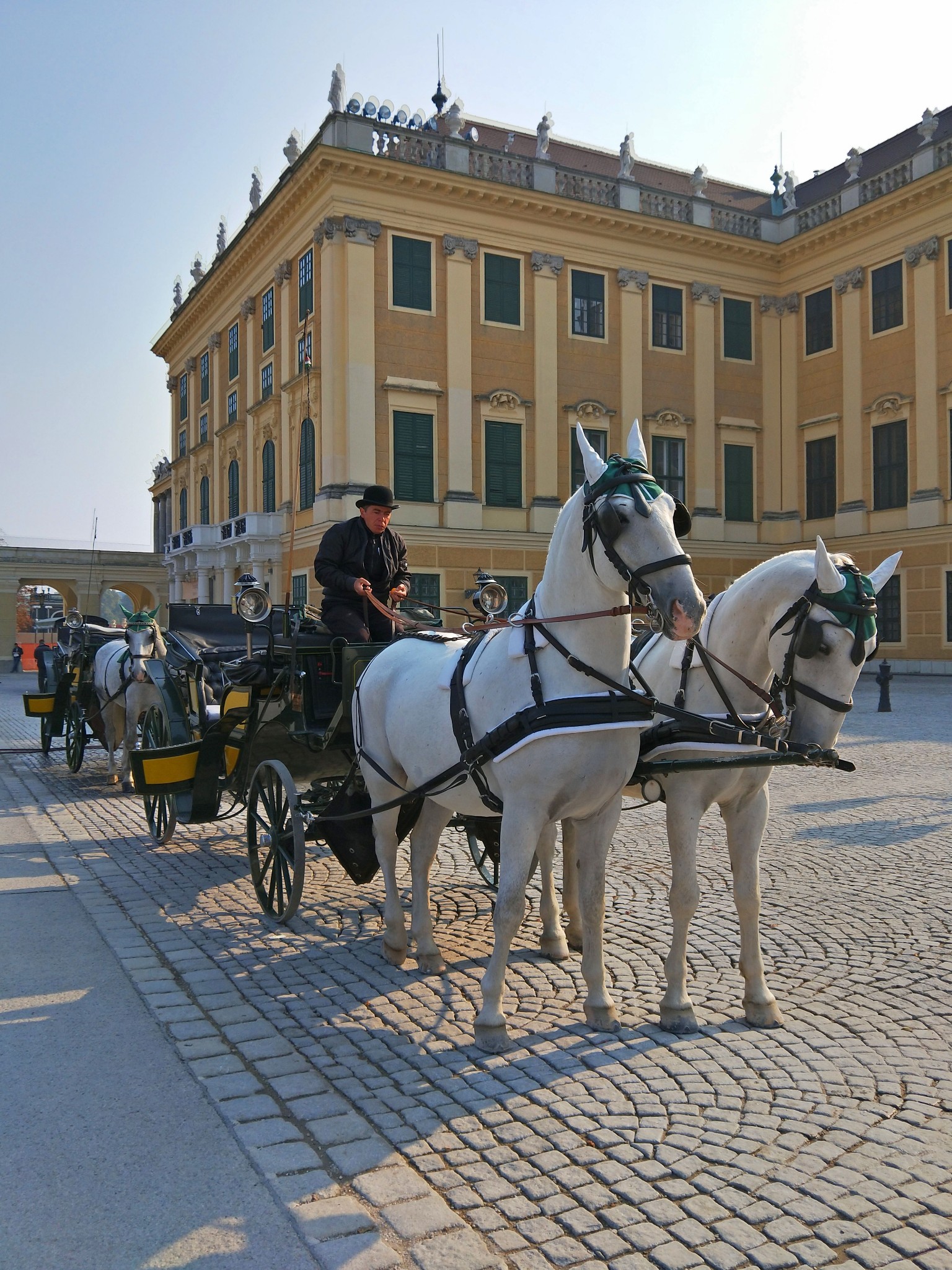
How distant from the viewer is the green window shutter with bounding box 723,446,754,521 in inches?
1208

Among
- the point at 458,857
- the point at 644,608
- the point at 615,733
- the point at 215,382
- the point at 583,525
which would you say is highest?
the point at 215,382

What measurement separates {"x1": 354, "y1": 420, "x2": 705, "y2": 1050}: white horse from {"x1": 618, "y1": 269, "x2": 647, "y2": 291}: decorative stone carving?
26355 millimetres

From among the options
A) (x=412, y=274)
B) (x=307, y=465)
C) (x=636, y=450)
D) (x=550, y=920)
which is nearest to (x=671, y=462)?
(x=412, y=274)

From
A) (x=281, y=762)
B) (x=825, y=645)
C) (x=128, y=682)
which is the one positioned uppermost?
(x=825, y=645)

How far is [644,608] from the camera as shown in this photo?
3773 millimetres

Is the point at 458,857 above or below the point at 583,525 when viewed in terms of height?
below

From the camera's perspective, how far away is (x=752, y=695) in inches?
164

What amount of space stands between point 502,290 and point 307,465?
23.2 ft

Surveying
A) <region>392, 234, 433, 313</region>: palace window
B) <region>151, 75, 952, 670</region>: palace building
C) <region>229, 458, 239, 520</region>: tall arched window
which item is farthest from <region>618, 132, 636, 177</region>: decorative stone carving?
<region>229, 458, 239, 520</region>: tall arched window

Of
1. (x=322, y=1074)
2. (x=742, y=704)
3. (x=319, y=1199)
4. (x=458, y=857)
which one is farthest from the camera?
(x=458, y=857)

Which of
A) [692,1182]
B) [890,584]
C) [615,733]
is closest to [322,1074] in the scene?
[692,1182]

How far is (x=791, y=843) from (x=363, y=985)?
4084 mm

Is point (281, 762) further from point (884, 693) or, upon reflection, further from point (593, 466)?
point (884, 693)

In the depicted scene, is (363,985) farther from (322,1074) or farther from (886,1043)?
(886,1043)
